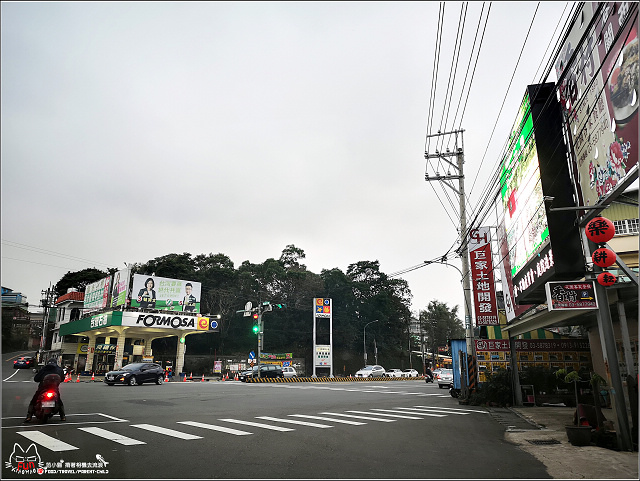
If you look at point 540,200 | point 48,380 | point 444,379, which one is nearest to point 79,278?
point 444,379

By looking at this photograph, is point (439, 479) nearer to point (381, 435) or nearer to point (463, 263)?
point (381, 435)

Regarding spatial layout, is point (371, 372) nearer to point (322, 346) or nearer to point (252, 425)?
point (322, 346)

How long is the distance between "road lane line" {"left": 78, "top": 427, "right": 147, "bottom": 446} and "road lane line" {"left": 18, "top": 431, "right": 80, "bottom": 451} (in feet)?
2.55

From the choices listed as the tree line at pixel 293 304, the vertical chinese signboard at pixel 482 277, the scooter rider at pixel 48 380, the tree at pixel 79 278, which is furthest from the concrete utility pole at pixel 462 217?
the tree at pixel 79 278

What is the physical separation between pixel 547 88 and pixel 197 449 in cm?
1155

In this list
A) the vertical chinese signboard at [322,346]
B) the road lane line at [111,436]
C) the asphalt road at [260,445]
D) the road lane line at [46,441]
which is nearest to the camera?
the asphalt road at [260,445]

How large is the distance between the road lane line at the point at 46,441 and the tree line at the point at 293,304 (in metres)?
45.8

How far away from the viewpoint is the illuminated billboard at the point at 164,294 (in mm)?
41031

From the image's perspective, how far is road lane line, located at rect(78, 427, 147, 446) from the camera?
25.5 ft

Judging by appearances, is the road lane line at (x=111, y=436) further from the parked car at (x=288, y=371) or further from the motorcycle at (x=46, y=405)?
the parked car at (x=288, y=371)

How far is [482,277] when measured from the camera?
18953 mm

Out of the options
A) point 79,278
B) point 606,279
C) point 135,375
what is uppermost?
point 79,278

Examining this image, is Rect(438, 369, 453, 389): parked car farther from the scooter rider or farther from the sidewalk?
the scooter rider

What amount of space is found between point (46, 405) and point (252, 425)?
4654 mm
